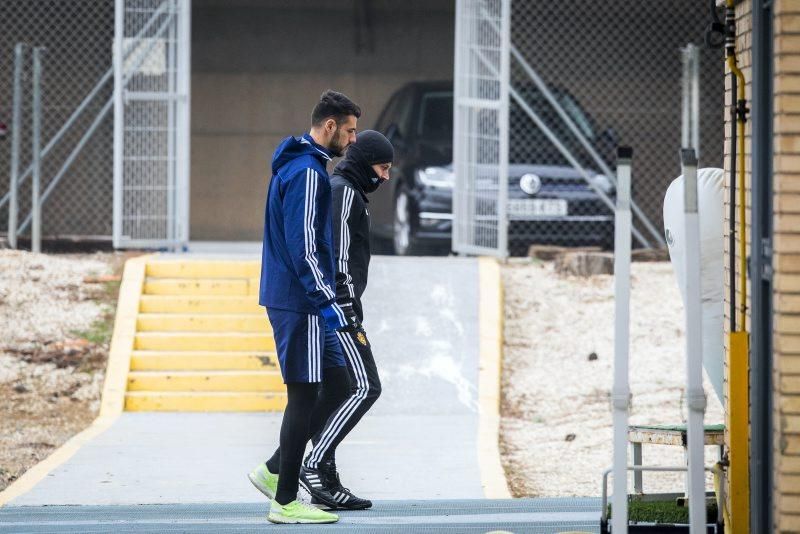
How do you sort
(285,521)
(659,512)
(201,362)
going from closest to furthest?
(659,512) → (285,521) → (201,362)

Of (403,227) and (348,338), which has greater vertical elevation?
(403,227)

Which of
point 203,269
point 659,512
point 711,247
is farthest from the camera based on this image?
point 203,269

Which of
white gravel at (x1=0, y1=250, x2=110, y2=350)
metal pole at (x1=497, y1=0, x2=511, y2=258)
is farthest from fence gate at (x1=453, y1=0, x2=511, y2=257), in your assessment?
white gravel at (x1=0, y1=250, x2=110, y2=350)

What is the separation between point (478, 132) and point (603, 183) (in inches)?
54.8

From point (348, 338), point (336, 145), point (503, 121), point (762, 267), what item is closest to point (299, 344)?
point (348, 338)

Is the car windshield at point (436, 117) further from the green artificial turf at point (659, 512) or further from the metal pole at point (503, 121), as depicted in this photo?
the green artificial turf at point (659, 512)

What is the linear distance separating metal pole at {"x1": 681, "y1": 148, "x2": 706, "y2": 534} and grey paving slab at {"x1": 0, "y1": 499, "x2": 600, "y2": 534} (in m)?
1.45

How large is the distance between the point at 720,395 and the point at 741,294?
37.5 inches

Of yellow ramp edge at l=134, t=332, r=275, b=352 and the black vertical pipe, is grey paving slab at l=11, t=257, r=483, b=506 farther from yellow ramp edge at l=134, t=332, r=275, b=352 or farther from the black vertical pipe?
the black vertical pipe

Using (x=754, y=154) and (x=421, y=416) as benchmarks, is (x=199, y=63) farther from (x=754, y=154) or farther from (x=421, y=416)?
(x=754, y=154)

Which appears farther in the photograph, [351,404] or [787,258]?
[351,404]

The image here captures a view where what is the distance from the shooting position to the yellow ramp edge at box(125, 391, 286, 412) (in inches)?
365

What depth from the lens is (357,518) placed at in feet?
18.9

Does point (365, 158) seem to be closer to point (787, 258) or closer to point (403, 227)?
point (787, 258)
